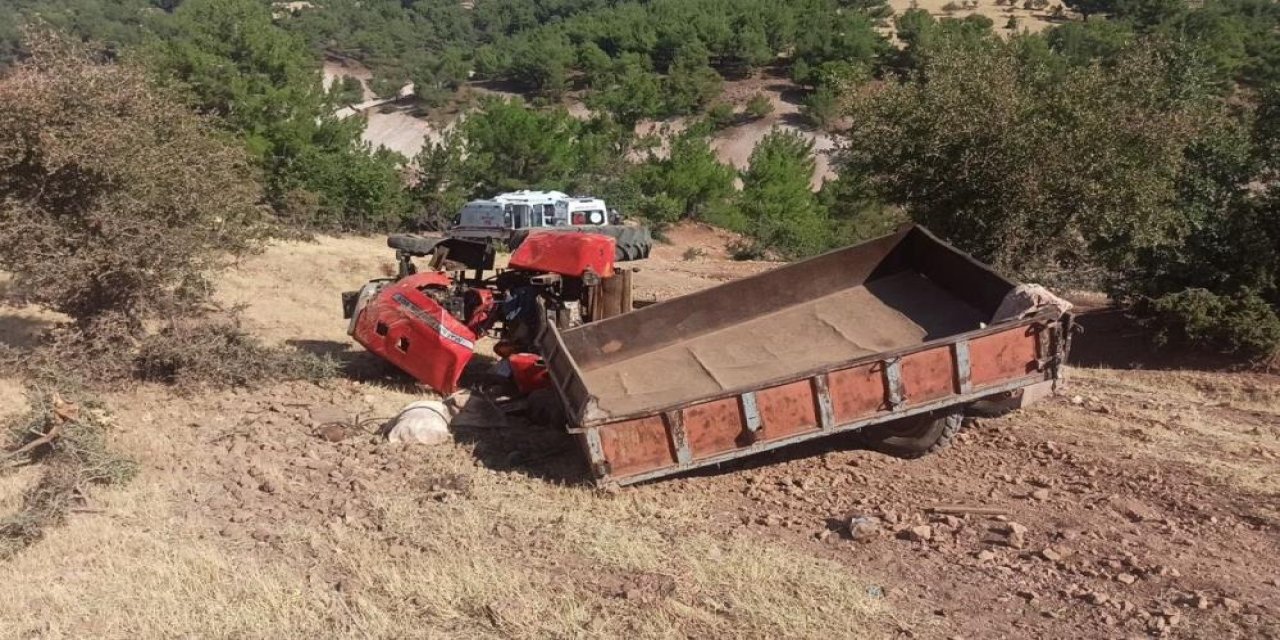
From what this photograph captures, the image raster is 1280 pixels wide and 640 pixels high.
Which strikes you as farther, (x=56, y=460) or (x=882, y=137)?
Result: (x=882, y=137)

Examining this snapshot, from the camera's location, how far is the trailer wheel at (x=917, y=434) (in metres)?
7.37

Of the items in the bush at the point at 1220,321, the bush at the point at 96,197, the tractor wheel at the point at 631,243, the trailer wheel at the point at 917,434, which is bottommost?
the tractor wheel at the point at 631,243

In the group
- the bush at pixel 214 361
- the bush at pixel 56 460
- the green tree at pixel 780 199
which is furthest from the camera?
the green tree at pixel 780 199

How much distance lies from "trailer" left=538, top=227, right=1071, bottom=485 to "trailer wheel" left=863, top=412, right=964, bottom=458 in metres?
0.02

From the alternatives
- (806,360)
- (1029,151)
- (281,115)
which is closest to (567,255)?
(806,360)

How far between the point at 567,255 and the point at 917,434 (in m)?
3.57

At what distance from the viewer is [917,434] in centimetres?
746

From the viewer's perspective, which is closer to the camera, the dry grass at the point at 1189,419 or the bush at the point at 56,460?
the bush at the point at 56,460

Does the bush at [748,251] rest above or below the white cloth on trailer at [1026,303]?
below

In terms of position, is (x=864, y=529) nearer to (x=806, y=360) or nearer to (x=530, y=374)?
(x=806, y=360)

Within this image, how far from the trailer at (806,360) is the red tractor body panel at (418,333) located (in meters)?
1.12

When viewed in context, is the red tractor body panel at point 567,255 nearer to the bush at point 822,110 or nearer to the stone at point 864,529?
the stone at point 864,529

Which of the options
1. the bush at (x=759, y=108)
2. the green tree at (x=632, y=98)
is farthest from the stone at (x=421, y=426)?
the bush at (x=759, y=108)

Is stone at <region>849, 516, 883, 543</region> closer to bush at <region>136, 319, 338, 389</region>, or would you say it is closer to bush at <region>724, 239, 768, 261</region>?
bush at <region>136, 319, 338, 389</region>
